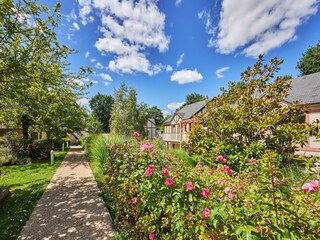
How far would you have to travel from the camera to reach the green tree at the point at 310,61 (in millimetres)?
30791

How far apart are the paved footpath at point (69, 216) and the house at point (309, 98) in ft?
32.9

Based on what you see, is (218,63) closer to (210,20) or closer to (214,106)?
(210,20)

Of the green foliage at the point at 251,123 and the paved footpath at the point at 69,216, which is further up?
the green foliage at the point at 251,123

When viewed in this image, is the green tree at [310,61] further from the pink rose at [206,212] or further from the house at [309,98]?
the pink rose at [206,212]

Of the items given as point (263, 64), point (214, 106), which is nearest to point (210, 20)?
point (263, 64)

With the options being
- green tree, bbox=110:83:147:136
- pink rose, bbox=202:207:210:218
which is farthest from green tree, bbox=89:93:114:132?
pink rose, bbox=202:207:210:218

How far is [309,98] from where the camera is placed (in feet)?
37.9

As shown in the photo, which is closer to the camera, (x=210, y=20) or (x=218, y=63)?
(x=210, y=20)

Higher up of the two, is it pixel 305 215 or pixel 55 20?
pixel 55 20

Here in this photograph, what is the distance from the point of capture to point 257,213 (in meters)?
1.52

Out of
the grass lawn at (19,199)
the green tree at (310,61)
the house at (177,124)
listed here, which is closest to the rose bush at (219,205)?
the grass lawn at (19,199)

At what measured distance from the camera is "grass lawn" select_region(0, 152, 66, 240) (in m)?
3.80

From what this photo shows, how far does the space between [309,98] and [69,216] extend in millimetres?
A: 14461

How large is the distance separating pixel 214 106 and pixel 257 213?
4.08 meters
